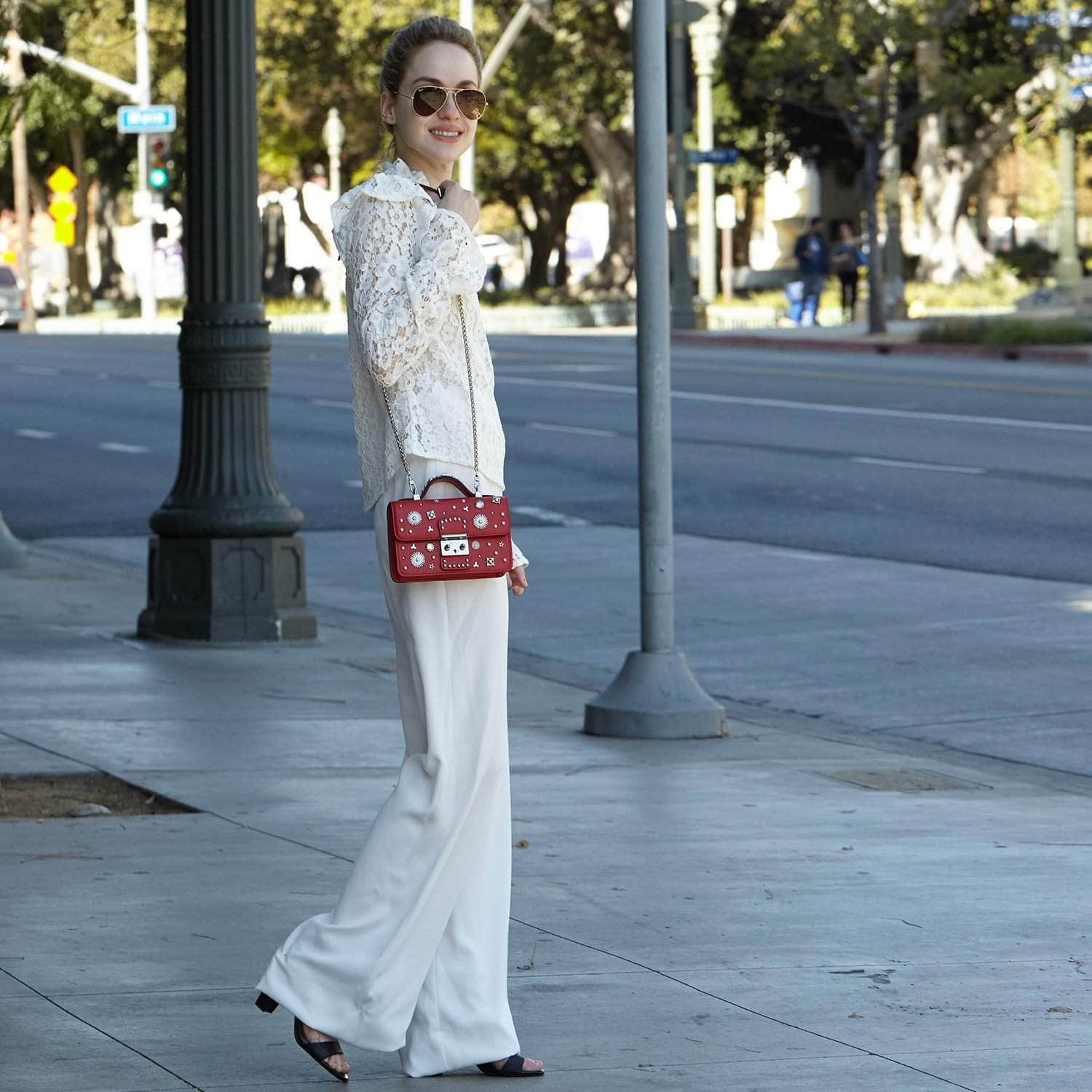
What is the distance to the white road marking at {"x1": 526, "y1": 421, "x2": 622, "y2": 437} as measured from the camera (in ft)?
72.7

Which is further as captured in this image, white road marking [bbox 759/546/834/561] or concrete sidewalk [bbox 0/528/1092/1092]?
white road marking [bbox 759/546/834/561]

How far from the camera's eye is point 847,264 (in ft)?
144

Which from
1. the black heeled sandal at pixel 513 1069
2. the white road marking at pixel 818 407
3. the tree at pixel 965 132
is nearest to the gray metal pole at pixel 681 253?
the tree at pixel 965 132

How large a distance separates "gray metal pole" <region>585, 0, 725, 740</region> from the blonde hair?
12.7ft

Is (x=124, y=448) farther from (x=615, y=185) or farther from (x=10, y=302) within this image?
(x=10, y=302)

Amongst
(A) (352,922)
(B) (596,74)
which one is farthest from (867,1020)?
(B) (596,74)

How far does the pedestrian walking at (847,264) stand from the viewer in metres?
43.5

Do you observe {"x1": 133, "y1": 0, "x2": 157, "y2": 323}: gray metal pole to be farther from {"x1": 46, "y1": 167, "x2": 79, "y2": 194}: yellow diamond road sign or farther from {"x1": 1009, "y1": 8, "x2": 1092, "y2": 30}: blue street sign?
{"x1": 1009, "y1": 8, "x2": 1092, "y2": 30}: blue street sign

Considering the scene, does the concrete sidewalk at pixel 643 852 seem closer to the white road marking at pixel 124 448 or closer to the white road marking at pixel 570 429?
the white road marking at pixel 124 448

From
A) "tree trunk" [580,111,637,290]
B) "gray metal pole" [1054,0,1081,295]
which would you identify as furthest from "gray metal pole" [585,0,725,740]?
"tree trunk" [580,111,637,290]

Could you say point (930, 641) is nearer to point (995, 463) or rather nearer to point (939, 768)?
point (939, 768)

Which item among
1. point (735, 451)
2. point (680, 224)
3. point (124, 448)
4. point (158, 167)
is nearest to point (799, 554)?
point (735, 451)

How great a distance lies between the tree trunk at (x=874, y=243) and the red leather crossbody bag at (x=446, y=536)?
33.6m

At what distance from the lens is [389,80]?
184 inches
